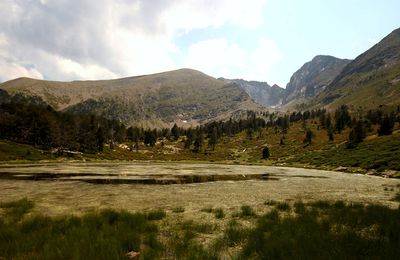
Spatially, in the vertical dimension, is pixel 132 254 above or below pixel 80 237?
below

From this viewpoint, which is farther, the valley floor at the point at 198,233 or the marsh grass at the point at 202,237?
the valley floor at the point at 198,233

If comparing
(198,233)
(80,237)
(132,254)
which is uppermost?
(80,237)

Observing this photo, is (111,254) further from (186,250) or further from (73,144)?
(73,144)

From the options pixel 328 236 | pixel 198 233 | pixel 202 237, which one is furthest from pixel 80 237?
pixel 328 236

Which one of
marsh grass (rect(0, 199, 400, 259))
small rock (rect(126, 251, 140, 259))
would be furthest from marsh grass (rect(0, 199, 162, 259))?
small rock (rect(126, 251, 140, 259))

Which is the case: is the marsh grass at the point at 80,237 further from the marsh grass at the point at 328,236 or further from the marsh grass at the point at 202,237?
the marsh grass at the point at 328,236

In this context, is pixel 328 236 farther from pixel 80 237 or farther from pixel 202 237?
pixel 80 237

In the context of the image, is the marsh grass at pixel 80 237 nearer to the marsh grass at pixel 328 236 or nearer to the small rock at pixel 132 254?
the small rock at pixel 132 254

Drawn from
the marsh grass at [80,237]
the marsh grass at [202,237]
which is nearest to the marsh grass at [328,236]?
the marsh grass at [202,237]

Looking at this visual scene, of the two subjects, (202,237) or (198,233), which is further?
(198,233)

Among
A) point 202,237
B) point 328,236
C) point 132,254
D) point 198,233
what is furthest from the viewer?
point 198,233

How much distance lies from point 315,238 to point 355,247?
71.4 inches

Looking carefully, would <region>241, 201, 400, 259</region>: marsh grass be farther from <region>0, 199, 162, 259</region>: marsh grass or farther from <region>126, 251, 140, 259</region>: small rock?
<region>0, 199, 162, 259</region>: marsh grass

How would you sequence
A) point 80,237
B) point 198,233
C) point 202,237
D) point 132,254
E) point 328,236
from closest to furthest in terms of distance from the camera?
point 132,254 < point 80,237 < point 328,236 < point 202,237 < point 198,233
